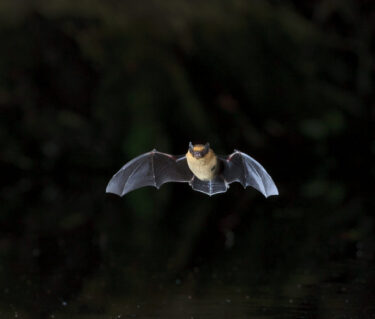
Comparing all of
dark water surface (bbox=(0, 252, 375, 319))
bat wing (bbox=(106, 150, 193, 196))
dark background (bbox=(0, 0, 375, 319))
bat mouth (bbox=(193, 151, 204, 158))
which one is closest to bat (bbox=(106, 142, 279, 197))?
bat wing (bbox=(106, 150, 193, 196))

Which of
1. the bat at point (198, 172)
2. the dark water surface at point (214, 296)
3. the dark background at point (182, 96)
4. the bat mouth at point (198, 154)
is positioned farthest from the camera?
the dark background at point (182, 96)

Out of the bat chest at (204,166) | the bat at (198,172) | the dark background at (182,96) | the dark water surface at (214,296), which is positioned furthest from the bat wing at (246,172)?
the dark background at (182,96)

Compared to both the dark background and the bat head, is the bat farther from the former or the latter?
the dark background

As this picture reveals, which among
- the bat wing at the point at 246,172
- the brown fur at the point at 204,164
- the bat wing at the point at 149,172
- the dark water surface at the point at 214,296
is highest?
the bat wing at the point at 149,172

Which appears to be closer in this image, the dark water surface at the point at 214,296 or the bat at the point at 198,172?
the bat at the point at 198,172

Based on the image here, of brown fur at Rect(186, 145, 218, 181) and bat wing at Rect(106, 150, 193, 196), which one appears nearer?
brown fur at Rect(186, 145, 218, 181)

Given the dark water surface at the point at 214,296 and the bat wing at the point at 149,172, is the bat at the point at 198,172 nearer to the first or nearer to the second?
the bat wing at the point at 149,172
